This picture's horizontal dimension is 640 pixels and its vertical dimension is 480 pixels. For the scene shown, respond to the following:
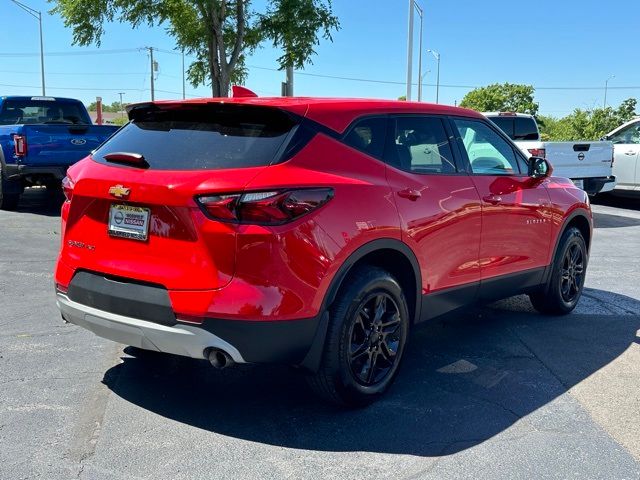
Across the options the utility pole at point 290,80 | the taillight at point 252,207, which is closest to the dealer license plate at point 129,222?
the taillight at point 252,207

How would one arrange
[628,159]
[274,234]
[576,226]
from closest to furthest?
1. [274,234]
2. [576,226]
3. [628,159]

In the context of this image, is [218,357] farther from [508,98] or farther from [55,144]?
[508,98]

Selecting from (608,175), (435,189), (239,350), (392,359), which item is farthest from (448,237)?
(608,175)

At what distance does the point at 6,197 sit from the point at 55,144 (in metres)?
1.49

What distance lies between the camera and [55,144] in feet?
36.4

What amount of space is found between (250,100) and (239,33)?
1247cm

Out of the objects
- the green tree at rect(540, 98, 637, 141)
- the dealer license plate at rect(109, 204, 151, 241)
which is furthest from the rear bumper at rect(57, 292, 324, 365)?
the green tree at rect(540, 98, 637, 141)

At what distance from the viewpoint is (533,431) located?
365 cm

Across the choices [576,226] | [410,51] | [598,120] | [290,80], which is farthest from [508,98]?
[576,226]

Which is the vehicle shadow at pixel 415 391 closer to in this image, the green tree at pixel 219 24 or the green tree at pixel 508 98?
the green tree at pixel 219 24

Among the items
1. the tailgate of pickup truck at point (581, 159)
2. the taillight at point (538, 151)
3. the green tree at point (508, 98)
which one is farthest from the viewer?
the green tree at point (508, 98)

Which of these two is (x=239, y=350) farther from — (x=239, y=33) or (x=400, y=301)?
(x=239, y=33)

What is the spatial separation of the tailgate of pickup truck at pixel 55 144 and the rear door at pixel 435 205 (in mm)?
8035

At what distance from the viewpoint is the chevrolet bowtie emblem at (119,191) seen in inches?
139
